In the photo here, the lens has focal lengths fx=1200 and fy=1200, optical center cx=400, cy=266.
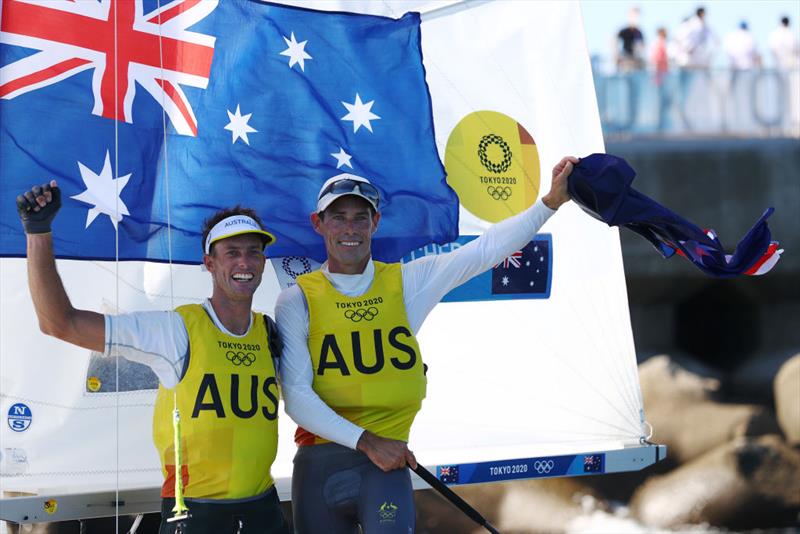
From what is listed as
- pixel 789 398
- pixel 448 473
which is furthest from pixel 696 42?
pixel 448 473

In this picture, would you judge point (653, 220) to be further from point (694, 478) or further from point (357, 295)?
point (694, 478)

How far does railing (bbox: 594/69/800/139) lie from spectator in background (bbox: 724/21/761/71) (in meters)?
0.31

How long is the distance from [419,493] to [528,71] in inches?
164

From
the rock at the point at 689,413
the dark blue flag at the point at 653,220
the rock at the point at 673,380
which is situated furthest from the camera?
the rock at the point at 673,380

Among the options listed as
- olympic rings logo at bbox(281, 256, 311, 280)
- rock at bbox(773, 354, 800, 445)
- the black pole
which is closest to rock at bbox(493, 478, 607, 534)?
rock at bbox(773, 354, 800, 445)

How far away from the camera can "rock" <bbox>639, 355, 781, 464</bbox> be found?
33.1 ft

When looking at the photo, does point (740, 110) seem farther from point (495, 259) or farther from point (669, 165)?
point (495, 259)

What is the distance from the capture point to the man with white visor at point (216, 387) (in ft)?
10.9

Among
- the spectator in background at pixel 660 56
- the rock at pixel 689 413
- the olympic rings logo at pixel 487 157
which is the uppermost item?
the spectator in background at pixel 660 56

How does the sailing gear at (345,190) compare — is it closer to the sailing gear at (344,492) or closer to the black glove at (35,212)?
the sailing gear at (344,492)

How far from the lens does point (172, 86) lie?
424cm

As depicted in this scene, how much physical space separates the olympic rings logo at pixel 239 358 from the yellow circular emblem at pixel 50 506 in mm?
1023

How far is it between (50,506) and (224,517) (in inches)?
35.6

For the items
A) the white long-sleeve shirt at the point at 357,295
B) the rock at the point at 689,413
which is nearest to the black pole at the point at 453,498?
the white long-sleeve shirt at the point at 357,295
